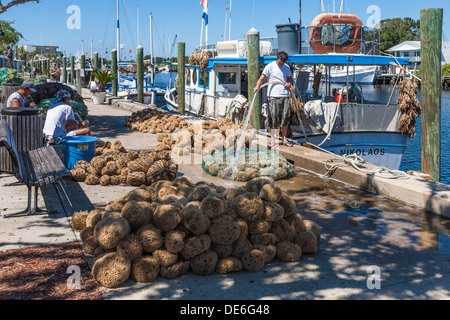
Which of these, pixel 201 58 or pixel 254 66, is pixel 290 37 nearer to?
pixel 254 66

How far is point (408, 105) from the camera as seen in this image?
42.1 feet

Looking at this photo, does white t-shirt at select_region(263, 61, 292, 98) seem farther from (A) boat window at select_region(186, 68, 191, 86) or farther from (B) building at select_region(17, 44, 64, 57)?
(B) building at select_region(17, 44, 64, 57)

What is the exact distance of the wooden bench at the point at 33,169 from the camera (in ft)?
16.5

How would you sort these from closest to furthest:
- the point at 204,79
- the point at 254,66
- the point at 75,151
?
the point at 75,151 < the point at 254,66 < the point at 204,79

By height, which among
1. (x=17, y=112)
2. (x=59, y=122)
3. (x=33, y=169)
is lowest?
(x=33, y=169)

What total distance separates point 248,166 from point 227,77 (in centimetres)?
982

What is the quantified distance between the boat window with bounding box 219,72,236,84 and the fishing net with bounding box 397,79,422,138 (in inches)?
243

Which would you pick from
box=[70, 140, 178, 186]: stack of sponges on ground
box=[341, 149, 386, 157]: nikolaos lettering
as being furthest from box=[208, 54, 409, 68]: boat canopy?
box=[70, 140, 178, 186]: stack of sponges on ground

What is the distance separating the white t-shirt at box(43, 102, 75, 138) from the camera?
756cm

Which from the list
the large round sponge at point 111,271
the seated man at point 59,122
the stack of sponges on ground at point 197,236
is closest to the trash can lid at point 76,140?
the seated man at point 59,122

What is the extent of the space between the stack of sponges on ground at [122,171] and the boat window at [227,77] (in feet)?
33.5

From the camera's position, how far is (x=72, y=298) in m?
3.44

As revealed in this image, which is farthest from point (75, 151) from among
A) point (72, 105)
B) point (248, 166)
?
point (72, 105)

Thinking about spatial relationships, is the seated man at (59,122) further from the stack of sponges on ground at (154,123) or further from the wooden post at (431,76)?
the wooden post at (431,76)
